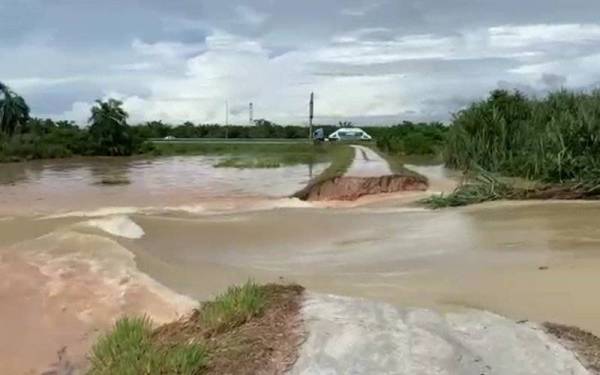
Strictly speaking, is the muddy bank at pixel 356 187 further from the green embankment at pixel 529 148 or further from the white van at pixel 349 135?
the white van at pixel 349 135

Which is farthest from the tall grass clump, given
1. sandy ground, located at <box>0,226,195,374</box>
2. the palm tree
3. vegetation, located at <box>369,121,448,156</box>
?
the palm tree

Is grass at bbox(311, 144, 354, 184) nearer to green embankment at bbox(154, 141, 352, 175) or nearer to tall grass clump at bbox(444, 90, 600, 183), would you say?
green embankment at bbox(154, 141, 352, 175)

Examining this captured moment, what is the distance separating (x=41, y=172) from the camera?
38.9m

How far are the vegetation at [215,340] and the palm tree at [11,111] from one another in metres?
57.2

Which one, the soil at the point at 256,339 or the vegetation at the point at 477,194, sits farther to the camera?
the vegetation at the point at 477,194

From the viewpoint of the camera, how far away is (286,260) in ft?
36.3

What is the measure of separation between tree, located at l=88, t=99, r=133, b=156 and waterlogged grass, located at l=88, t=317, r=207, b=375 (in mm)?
51694

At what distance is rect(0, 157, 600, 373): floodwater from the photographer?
7.71m

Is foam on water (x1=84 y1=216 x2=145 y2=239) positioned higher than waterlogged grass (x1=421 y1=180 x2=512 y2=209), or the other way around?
waterlogged grass (x1=421 y1=180 x2=512 y2=209)

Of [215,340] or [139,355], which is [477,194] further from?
[139,355]

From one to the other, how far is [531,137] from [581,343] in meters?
15.5

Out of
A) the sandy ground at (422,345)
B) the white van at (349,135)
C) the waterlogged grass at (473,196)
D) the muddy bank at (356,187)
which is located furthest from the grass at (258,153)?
the sandy ground at (422,345)

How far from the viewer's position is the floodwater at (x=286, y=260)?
7.71 meters

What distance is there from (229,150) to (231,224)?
43.9m
